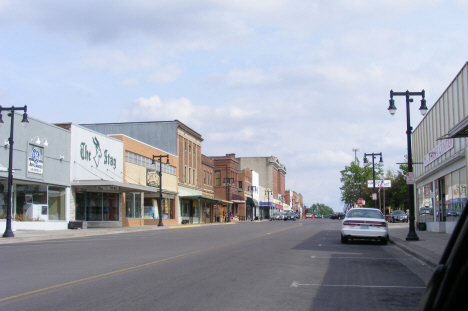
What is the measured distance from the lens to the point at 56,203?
125ft

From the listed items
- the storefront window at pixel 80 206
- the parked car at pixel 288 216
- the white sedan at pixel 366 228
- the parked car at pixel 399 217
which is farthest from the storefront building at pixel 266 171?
the white sedan at pixel 366 228

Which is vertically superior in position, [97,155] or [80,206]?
[97,155]

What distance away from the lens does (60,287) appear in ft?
30.8

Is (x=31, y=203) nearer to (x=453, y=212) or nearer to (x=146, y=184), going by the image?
(x=146, y=184)

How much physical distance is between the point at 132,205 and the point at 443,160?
101 ft

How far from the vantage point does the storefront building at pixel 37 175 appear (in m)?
32.7

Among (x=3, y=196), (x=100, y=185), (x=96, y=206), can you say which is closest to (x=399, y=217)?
(x=96, y=206)

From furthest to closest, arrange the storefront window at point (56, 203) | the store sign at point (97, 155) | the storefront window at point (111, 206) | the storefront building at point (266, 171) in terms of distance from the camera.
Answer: the storefront building at point (266, 171) < the storefront window at point (111, 206) < the store sign at point (97, 155) < the storefront window at point (56, 203)

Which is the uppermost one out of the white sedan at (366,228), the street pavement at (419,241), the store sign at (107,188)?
the store sign at (107,188)

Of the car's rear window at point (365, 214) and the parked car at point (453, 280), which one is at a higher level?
the parked car at point (453, 280)

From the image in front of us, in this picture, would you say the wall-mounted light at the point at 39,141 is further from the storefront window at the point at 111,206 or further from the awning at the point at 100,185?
the storefront window at the point at 111,206

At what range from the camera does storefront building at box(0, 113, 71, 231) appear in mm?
32719

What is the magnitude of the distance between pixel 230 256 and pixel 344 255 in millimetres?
3823

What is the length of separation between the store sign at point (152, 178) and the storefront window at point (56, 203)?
14.7 m
